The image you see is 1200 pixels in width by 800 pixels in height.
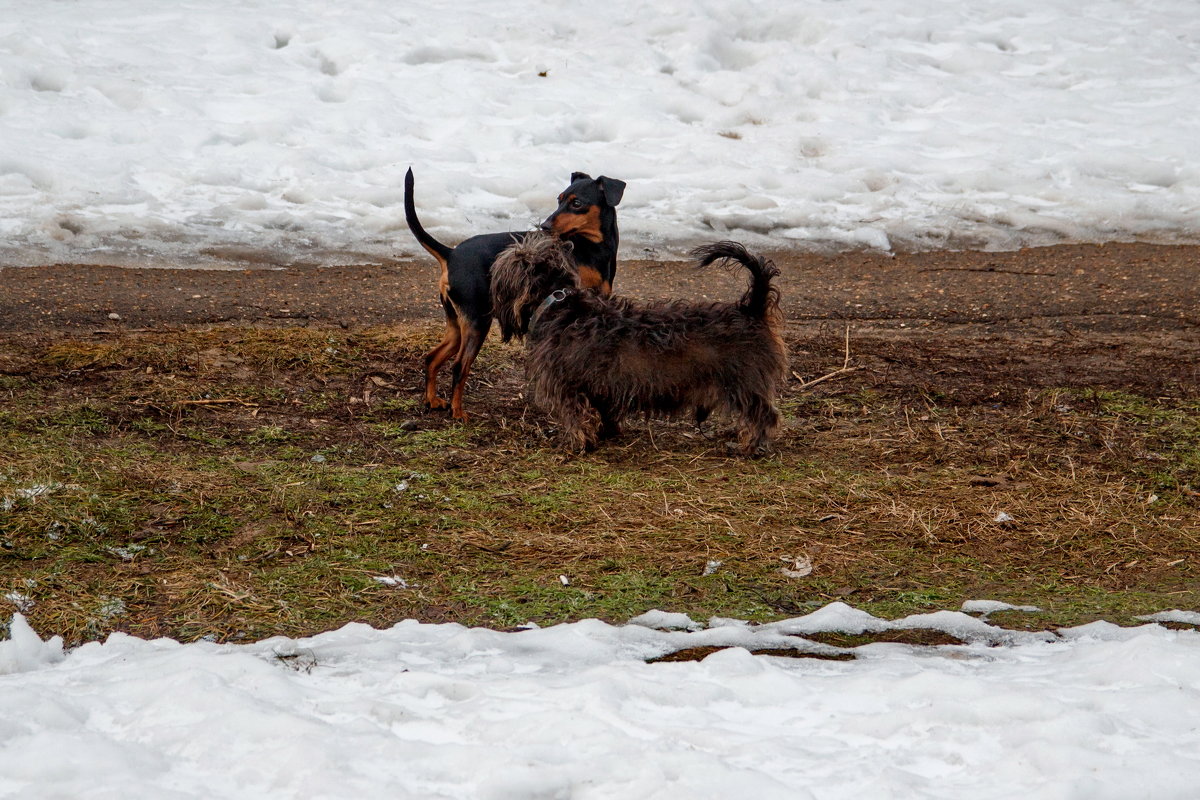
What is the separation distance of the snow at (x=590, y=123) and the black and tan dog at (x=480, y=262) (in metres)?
3.57

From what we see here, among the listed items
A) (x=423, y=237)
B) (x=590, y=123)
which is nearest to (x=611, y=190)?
(x=423, y=237)

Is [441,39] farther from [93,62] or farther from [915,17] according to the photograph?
[915,17]

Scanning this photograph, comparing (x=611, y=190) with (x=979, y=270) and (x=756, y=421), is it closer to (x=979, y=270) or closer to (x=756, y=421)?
(x=756, y=421)

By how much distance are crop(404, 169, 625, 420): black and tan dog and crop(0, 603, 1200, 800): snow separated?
280 cm

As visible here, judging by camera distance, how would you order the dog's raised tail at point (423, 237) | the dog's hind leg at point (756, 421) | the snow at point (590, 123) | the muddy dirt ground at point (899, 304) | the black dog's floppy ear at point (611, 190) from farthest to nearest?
the snow at point (590, 123) < the muddy dirt ground at point (899, 304) < the black dog's floppy ear at point (611, 190) < the dog's raised tail at point (423, 237) < the dog's hind leg at point (756, 421)

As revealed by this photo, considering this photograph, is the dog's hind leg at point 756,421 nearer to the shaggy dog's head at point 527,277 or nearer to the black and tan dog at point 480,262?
the shaggy dog's head at point 527,277

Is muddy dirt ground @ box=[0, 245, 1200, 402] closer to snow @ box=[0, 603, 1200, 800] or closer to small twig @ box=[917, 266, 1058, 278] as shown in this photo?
small twig @ box=[917, 266, 1058, 278]

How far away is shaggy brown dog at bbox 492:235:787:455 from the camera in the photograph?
5617mm

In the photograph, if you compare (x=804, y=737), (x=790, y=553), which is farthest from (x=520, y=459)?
(x=804, y=737)

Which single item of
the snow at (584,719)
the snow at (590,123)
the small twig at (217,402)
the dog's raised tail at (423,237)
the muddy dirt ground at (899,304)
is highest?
the snow at (590,123)

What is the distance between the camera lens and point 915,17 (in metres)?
15.1

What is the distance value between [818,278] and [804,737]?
718 cm

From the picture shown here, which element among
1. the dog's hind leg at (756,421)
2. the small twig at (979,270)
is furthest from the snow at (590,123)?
the dog's hind leg at (756,421)

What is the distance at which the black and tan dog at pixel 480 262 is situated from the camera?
6.01 m
